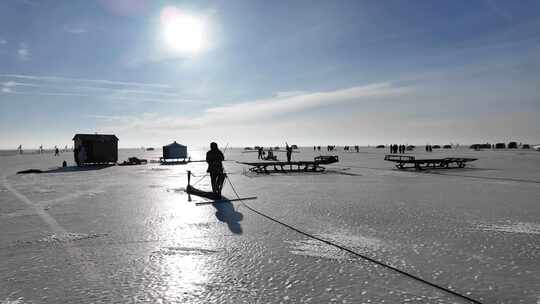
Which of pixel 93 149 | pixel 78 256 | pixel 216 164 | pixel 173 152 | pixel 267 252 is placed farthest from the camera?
pixel 173 152

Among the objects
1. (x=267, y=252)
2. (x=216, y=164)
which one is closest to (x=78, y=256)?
(x=267, y=252)

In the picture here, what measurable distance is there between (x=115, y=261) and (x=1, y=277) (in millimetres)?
1554

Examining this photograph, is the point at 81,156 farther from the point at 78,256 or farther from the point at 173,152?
the point at 78,256

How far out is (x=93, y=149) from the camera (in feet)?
124

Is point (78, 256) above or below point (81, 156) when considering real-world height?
below

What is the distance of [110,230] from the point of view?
7.76 m

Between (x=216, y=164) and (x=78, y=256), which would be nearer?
(x=78, y=256)

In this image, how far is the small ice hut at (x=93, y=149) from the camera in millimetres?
37625

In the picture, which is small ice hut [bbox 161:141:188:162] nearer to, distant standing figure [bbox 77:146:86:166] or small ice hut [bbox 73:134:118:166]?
small ice hut [bbox 73:134:118:166]

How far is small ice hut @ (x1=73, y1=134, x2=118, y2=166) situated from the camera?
37625mm

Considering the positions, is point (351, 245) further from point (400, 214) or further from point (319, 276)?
point (400, 214)

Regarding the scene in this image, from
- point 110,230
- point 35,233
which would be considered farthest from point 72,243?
point 35,233

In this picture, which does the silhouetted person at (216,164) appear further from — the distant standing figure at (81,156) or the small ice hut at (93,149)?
the distant standing figure at (81,156)

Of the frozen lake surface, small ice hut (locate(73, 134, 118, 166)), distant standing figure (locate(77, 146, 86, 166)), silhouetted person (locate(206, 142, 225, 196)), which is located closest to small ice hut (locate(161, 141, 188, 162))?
small ice hut (locate(73, 134, 118, 166))
